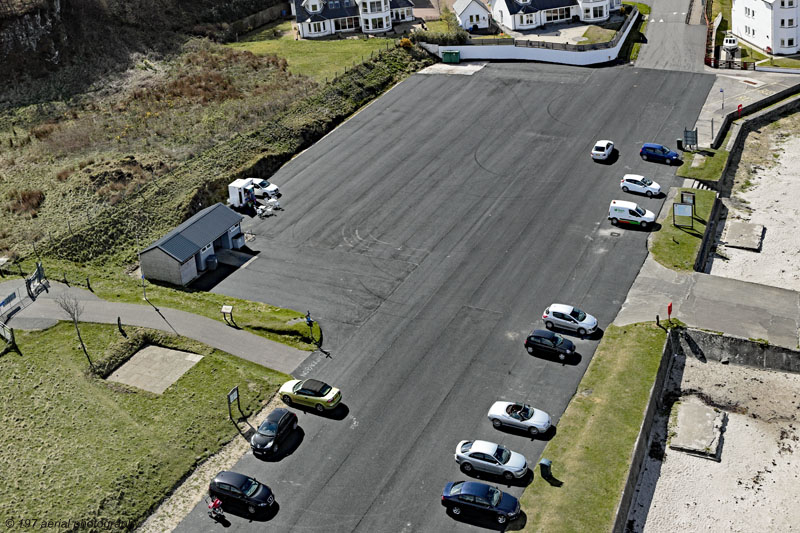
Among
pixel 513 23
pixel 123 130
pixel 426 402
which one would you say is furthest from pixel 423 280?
pixel 513 23

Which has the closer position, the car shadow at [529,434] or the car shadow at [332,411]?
the car shadow at [529,434]

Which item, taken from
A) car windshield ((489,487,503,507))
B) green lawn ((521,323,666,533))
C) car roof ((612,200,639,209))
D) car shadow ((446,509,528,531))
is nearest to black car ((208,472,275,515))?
car shadow ((446,509,528,531))

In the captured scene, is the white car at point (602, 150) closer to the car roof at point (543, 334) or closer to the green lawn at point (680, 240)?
the green lawn at point (680, 240)

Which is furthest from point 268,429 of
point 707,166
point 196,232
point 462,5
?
point 462,5

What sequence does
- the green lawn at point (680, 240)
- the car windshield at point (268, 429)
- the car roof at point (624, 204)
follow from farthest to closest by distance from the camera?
the car roof at point (624, 204) < the green lawn at point (680, 240) < the car windshield at point (268, 429)

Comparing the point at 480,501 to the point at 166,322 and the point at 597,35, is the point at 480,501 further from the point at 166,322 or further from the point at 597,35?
the point at 597,35

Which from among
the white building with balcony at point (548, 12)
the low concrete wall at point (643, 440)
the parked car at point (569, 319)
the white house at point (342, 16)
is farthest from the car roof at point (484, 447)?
the white house at point (342, 16)

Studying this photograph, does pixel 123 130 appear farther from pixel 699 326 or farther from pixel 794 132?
pixel 794 132
